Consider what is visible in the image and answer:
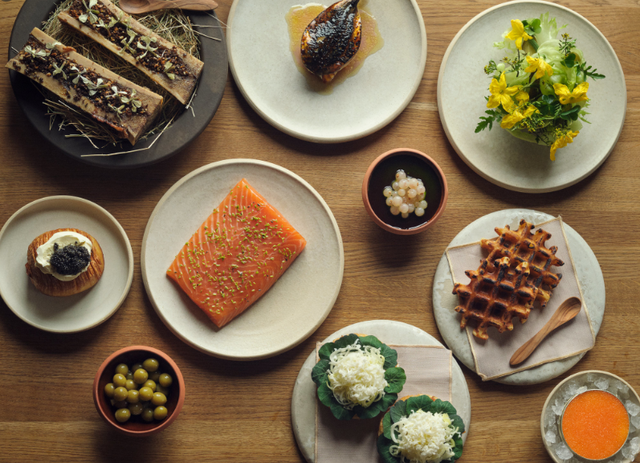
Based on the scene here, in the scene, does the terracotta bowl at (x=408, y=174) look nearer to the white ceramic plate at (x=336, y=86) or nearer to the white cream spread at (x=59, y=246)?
the white ceramic plate at (x=336, y=86)

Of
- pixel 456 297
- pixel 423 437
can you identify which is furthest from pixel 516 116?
pixel 423 437

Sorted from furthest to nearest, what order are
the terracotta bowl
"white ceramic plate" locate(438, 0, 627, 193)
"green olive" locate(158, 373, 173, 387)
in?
"white ceramic plate" locate(438, 0, 627, 193)
the terracotta bowl
"green olive" locate(158, 373, 173, 387)

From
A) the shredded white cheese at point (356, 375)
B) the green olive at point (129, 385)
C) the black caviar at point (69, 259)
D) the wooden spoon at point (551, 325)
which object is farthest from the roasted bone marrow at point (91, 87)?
the wooden spoon at point (551, 325)

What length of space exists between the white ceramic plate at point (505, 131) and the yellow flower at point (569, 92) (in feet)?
0.95

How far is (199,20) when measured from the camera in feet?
6.24

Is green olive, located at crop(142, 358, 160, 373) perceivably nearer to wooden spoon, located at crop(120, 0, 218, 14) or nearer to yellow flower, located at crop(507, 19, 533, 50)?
wooden spoon, located at crop(120, 0, 218, 14)

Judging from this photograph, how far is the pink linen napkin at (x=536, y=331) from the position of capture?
2.04 meters

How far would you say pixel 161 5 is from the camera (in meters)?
1.90

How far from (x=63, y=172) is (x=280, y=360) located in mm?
1245

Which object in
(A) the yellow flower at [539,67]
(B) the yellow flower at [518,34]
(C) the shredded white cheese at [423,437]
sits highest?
(B) the yellow flower at [518,34]

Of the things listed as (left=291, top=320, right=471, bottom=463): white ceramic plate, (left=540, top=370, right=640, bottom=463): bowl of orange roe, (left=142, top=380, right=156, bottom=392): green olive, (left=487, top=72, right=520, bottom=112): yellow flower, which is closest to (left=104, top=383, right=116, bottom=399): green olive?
(left=142, top=380, right=156, bottom=392): green olive

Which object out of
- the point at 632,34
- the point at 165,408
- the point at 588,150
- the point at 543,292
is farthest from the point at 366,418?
the point at 632,34

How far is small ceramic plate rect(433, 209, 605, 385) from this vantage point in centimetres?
204

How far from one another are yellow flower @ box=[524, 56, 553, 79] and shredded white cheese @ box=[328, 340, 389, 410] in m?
1.26
